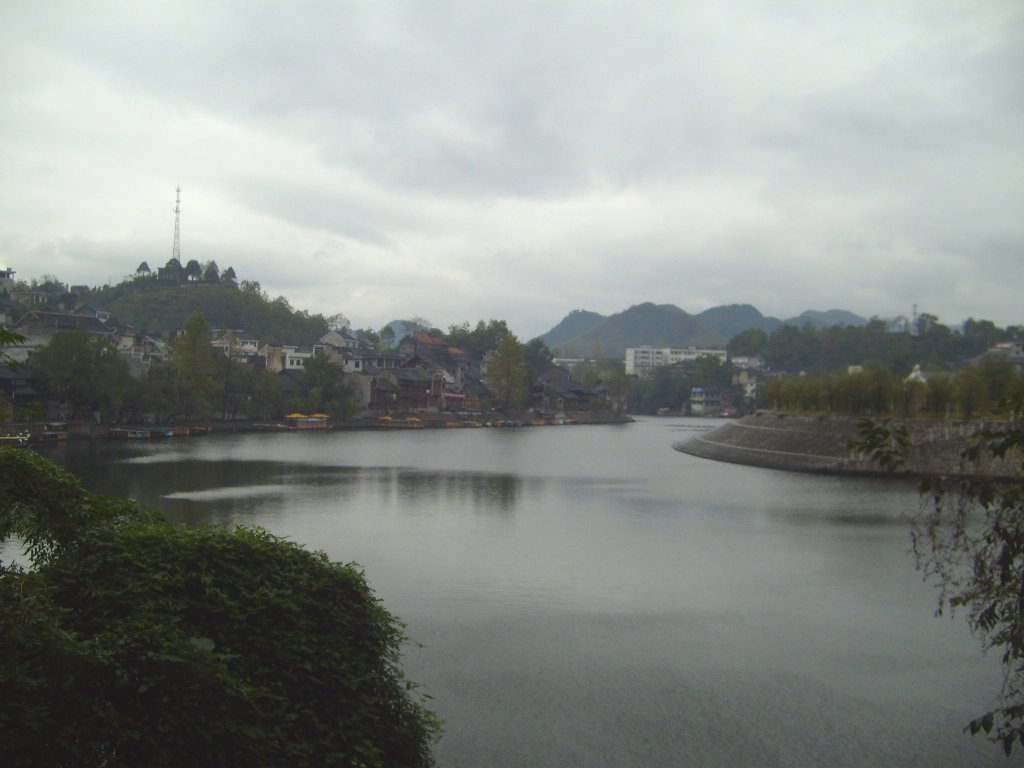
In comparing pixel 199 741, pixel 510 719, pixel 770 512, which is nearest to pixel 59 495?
pixel 199 741

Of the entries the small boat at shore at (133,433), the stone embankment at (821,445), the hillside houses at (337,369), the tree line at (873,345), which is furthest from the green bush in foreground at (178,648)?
the tree line at (873,345)

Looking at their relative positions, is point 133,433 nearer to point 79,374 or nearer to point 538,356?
point 79,374

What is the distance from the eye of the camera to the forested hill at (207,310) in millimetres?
86281

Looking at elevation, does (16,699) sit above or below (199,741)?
above

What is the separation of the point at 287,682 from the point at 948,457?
29.5 m

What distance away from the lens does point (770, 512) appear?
22.2 m

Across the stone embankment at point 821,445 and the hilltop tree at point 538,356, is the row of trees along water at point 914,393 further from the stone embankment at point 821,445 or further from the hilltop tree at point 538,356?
the hilltop tree at point 538,356

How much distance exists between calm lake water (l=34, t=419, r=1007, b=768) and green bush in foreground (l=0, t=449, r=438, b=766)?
2141 millimetres

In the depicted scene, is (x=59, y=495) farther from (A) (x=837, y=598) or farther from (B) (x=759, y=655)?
(A) (x=837, y=598)

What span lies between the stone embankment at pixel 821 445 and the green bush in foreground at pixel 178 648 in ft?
72.9

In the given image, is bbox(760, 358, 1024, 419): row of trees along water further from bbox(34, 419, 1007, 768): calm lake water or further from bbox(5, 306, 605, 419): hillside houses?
bbox(5, 306, 605, 419): hillside houses

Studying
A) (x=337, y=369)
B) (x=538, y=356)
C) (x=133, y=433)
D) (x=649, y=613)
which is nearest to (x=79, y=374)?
(x=133, y=433)

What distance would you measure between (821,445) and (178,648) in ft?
111

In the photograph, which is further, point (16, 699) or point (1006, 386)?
point (1006, 386)
